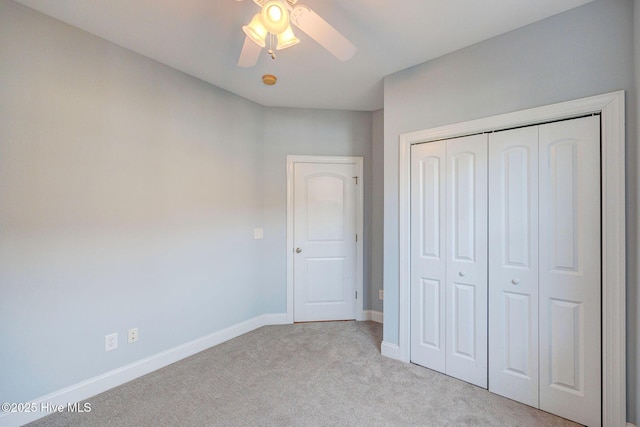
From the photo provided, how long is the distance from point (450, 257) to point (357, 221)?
1.45 meters

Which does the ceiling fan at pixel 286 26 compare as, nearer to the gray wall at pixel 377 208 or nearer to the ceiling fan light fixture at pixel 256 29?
the ceiling fan light fixture at pixel 256 29

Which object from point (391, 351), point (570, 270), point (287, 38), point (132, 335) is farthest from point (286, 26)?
point (391, 351)

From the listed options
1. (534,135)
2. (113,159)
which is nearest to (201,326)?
(113,159)

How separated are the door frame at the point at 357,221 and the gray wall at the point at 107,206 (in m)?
0.46

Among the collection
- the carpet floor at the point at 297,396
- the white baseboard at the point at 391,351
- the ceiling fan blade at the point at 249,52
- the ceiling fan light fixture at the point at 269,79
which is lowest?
the carpet floor at the point at 297,396

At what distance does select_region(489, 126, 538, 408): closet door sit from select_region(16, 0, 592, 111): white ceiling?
2.56 feet

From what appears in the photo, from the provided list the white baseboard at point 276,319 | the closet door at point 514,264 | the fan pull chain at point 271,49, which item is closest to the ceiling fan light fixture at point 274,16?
the fan pull chain at point 271,49

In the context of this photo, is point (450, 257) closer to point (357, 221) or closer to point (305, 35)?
point (357, 221)

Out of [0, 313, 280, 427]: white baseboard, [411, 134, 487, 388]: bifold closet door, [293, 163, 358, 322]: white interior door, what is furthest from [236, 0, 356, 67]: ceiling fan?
[0, 313, 280, 427]: white baseboard

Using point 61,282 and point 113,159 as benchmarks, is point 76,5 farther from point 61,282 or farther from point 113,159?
point 61,282

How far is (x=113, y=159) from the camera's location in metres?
2.19

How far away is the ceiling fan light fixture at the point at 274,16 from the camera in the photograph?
4.45ft

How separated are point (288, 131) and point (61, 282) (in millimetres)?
2582

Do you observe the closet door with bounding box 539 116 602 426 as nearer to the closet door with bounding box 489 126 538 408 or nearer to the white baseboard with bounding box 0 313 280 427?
the closet door with bounding box 489 126 538 408
